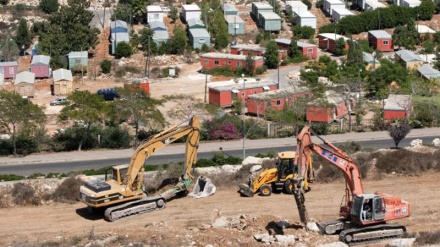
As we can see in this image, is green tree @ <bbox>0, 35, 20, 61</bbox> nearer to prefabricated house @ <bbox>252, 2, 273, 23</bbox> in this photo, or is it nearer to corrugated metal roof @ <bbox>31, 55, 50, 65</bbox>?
corrugated metal roof @ <bbox>31, 55, 50, 65</bbox>

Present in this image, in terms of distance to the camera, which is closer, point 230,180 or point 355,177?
point 355,177

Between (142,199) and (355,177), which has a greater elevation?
(355,177)

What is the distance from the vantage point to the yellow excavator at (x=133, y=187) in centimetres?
2941

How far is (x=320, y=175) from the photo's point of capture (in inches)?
1359

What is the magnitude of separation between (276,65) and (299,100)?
19.3 metres

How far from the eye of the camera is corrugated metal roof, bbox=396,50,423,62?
6656cm

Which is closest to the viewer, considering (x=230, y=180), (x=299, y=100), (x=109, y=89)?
(x=230, y=180)

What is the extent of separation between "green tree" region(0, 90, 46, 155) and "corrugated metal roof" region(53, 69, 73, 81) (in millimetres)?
17204

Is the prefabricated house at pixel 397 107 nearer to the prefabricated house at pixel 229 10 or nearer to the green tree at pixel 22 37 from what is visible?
the prefabricated house at pixel 229 10

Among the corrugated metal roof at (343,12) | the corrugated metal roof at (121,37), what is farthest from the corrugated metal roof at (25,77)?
the corrugated metal roof at (343,12)

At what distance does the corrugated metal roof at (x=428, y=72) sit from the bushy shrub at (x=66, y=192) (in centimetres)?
3571

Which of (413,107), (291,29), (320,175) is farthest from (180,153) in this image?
(291,29)

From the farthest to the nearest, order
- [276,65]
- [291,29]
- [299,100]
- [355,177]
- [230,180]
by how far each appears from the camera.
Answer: [291,29] < [276,65] < [299,100] < [230,180] < [355,177]

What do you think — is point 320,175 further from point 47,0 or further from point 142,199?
point 47,0
